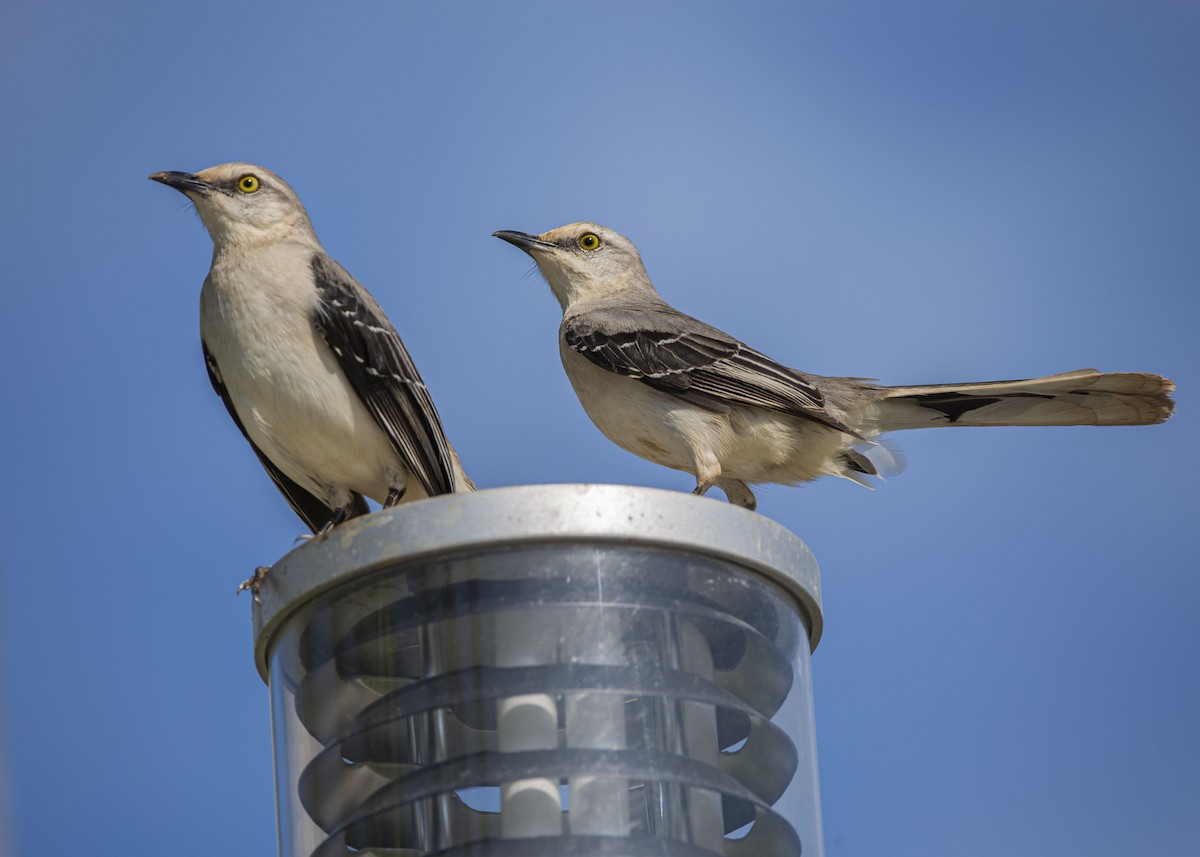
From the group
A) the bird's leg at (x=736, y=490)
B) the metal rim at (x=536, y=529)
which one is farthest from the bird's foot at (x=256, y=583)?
the bird's leg at (x=736, y=490)

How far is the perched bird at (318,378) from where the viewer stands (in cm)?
753

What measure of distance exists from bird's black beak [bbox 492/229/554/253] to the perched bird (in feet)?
8.28

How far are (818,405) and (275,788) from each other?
459 centimetres

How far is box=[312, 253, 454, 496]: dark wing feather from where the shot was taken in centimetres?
762

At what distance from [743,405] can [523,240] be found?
229 cm

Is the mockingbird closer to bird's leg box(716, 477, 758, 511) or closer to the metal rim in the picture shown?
bird's leg box(716, 477, 758, 511)

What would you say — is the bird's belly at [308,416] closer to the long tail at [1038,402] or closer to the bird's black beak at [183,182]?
the bird's black beak at [183,182]

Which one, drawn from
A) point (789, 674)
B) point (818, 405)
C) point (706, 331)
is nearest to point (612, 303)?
point (706, 331)

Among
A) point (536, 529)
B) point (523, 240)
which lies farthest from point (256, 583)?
point (523, 240)

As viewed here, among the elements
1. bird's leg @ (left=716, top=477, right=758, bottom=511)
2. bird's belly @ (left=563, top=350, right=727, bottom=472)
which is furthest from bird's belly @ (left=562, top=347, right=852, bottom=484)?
bird's leg @ (left=716, top=477, right=758, bottom=511)

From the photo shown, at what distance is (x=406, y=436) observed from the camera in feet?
25.2

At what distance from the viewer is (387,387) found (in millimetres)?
7684

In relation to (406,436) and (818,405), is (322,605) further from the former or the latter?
(818,405)

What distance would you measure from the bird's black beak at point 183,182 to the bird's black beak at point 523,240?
8.56ft
